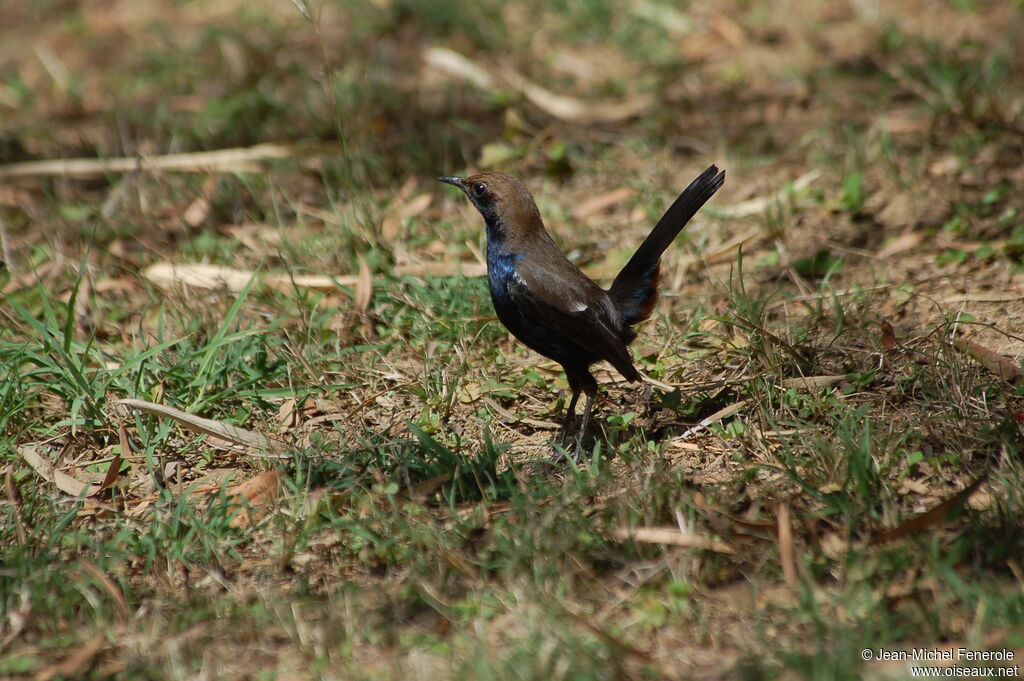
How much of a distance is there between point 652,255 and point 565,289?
1.59 ft

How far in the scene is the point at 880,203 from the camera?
19.3 feet

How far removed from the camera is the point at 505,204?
15.1 feet

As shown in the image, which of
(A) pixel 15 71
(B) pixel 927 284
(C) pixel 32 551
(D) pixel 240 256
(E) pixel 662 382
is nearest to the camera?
(C) pixel 32 551

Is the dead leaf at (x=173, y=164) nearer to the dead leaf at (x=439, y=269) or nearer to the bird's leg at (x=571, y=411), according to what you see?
the dead leaf at (x=439, y=269)

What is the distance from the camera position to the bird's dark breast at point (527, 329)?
434 cm

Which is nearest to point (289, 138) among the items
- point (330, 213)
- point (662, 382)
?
point (330, 213)

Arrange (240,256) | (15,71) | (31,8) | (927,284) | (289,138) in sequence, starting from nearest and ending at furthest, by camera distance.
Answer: (927,284) < (240,256) < (289,138) < (15,71) < (31,8)

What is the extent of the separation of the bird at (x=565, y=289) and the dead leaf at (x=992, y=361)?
4.40 feet

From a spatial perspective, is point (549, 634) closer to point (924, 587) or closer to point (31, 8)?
point (924, 587)

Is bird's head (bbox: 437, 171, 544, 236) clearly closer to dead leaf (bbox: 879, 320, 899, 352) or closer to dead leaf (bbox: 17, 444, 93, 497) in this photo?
dead leaf (bbox: 879, 320, 899, 352)

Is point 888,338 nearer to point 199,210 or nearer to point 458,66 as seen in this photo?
point 199,210

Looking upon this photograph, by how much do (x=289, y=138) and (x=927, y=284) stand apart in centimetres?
436

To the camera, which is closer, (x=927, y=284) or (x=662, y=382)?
(x=662, y=382)

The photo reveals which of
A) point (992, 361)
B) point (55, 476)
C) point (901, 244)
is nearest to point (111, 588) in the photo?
point (55, 476)
